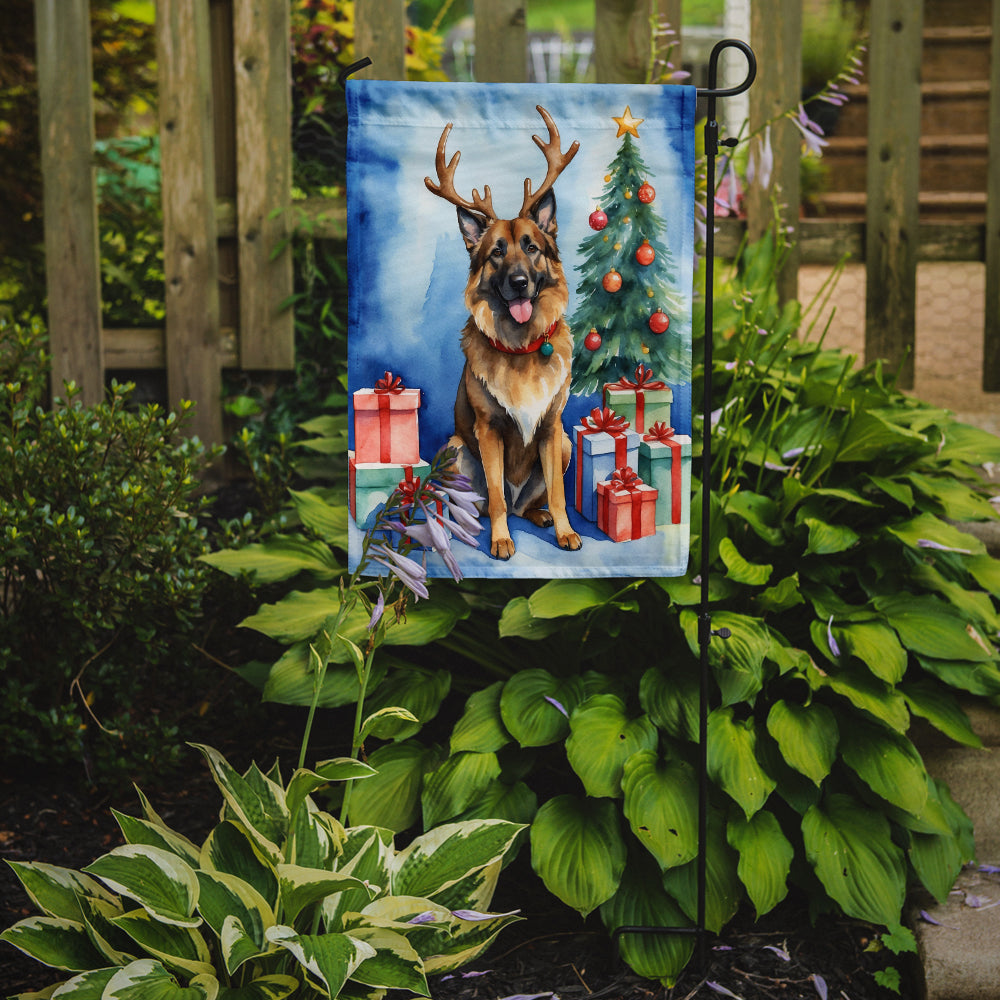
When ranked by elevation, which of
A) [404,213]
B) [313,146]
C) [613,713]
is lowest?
[613,713]

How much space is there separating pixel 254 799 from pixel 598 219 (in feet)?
3.91

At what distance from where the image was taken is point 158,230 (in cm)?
407

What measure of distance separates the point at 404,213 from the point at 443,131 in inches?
6.0

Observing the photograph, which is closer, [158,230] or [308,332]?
[308,332]

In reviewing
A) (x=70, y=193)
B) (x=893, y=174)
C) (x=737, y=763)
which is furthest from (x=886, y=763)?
(x=70, y=193)

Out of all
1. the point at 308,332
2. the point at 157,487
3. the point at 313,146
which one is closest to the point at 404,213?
the point at 157,487

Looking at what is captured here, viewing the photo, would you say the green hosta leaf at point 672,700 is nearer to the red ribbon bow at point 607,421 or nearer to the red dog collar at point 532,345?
the red ribbon bow at point 607,421

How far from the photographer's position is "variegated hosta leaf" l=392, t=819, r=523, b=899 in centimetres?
189

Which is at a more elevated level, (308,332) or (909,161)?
(909,161)

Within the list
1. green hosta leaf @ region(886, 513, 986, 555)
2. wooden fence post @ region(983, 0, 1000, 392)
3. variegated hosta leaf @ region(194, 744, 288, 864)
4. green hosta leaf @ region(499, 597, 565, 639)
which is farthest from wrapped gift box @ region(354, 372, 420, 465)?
wooden fence post @ region(983, 0, 1000, 392)

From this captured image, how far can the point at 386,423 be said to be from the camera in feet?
6.20

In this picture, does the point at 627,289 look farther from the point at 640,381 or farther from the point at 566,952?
the point at 566,952

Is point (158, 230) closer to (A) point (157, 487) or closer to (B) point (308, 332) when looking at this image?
(B) point (308, 332)

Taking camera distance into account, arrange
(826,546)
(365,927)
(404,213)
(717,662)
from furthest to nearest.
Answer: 1. (826,546)
2. (717,662)
3. (404,213)
4. (365,927)
